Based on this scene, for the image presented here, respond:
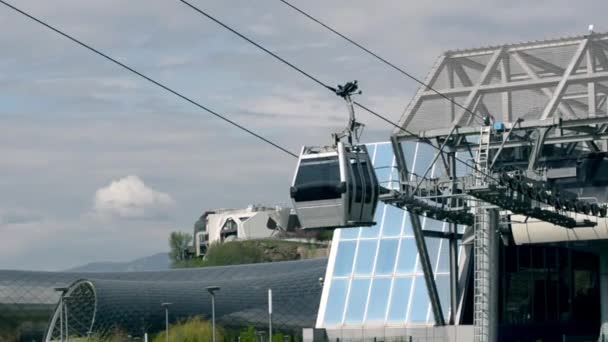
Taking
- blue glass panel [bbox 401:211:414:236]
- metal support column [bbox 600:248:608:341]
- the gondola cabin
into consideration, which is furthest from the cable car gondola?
metal support column [bbox 600:248:608:341]

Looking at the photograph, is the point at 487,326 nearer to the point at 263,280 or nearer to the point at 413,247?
the point at 413,247

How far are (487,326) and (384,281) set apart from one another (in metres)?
15.3

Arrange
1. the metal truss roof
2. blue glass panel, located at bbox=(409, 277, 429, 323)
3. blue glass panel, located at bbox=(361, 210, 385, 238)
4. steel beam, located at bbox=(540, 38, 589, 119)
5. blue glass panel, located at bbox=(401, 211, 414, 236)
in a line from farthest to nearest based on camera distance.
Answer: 1. blue glass panel, located at bbox=(361, 210, 385, 238)
2. blue glass panel, located at bbox=(401, 211, 414, 236)
3. blue glass panel, located at bbox=(409, 277, 429, 323)
4. the metal truss roof
5. steel beam, located at bbox=(540, 38, 589, 119)

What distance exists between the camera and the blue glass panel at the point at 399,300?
2421 inches

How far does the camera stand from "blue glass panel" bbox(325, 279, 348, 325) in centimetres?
6350

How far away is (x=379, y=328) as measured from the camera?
6141 cm

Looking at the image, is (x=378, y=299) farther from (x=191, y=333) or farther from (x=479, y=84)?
(x=191, y=333)

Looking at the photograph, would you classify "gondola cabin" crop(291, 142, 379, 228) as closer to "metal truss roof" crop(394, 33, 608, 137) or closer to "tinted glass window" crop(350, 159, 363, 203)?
"tinted glass window" crop(350, 159, 363, 203)

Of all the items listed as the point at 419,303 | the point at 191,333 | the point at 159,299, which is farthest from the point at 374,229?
the point at 159,299

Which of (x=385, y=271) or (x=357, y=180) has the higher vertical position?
(x=357, y=180)

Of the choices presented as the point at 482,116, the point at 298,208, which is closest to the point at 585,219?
the point at 482,116

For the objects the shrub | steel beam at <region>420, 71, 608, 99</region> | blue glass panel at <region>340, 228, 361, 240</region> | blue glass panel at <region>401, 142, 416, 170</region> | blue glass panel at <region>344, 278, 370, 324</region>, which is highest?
steel beam at <region>420, 71, 608, 99</region>

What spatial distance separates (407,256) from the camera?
63094 mm

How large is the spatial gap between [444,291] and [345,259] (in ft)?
20.7
